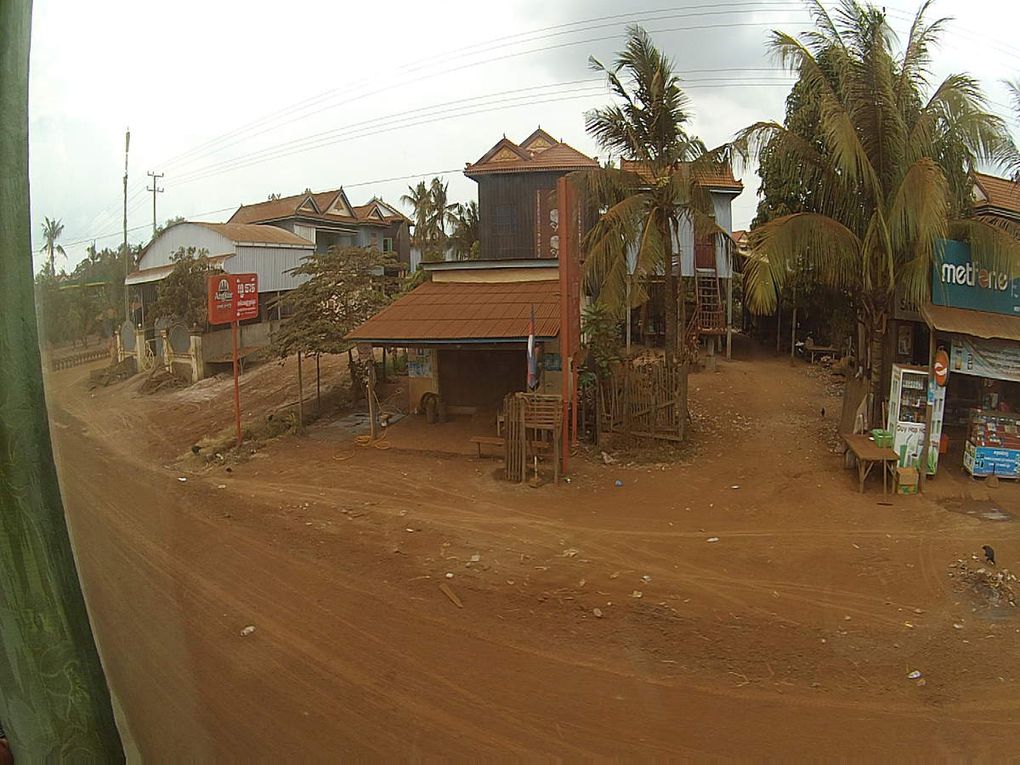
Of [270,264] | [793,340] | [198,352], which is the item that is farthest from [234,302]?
[793,340]

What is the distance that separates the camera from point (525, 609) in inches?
201

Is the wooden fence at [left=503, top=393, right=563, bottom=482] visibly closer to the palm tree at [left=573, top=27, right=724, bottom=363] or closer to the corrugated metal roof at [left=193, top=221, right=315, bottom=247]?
the palm tree at [left=573, top=27, right=724, bottom=363]

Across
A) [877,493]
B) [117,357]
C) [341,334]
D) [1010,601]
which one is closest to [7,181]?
[117,357]

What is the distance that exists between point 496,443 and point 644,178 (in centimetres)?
A: 381

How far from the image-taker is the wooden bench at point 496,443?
28.3 ft

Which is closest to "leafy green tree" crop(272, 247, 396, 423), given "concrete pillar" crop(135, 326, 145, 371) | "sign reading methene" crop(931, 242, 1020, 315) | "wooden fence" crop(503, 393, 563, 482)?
"wooden fence" crop(503, 393, 563, 482)

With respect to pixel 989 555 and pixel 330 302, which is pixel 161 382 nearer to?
pixel 989 555

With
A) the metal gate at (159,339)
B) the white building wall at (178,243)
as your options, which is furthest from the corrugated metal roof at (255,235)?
the metal gate at (159,339)

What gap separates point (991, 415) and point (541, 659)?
6272mm

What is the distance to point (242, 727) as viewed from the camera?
270 cm

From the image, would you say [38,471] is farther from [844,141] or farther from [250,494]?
[844,141]

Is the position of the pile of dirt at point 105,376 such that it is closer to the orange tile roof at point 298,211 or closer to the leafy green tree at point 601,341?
the leafy green tree at point 601,341

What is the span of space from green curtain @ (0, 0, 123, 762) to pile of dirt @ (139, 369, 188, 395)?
1789mm

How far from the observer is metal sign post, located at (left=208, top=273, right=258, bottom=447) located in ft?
29.7
